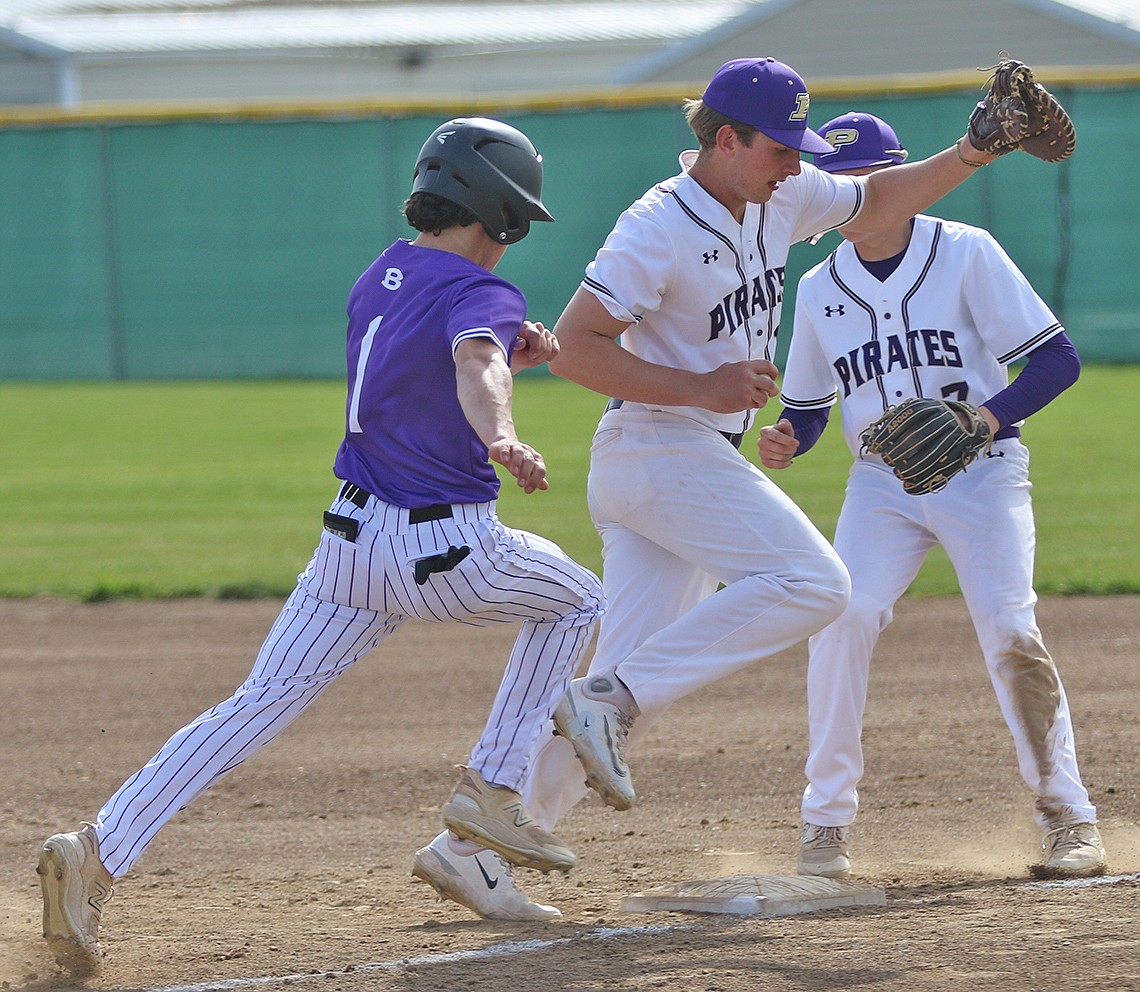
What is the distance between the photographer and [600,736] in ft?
11.5

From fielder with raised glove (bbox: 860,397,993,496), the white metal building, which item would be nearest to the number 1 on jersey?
fielder with raised glove (bbox: 860,397,993,496)

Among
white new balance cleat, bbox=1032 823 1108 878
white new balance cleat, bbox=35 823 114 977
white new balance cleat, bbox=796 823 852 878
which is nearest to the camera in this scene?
white new balance cleat, bbox=35 823 114 977

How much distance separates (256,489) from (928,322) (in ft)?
24.5

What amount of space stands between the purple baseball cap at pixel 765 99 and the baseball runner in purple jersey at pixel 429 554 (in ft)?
1.48

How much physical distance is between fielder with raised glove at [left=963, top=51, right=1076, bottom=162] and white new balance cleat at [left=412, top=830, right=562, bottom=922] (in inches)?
82.7

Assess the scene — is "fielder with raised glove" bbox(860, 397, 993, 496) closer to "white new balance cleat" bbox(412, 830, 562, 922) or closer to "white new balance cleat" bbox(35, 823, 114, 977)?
"white new balance cleat" bbox(412, 830, 562, 922)

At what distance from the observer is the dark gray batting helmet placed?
3535mm

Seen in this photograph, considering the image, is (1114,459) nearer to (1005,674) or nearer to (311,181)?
(1005,674)

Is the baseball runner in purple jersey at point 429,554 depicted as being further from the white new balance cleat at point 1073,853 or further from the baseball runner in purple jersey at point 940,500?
the white new balance cleat at point 1073,853

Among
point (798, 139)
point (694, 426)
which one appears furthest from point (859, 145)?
point (694, 426)

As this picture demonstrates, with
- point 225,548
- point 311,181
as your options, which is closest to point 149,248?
point 311,181

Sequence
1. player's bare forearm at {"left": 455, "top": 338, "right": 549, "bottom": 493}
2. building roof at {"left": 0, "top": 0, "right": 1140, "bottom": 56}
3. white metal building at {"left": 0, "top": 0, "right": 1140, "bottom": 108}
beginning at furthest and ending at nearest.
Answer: building roof at {"left": 0, "top": 0, "right": 1140, "bottom": 56} < white metal building at {"left": 0, "top": 0, "right": 1140, "bottom": 108} < player's bare forearm at {"left": 455, "top": 338, "right": 549, "bottom": 493}

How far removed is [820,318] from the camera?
430 centimetres

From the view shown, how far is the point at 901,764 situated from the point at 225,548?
5.11 metres
